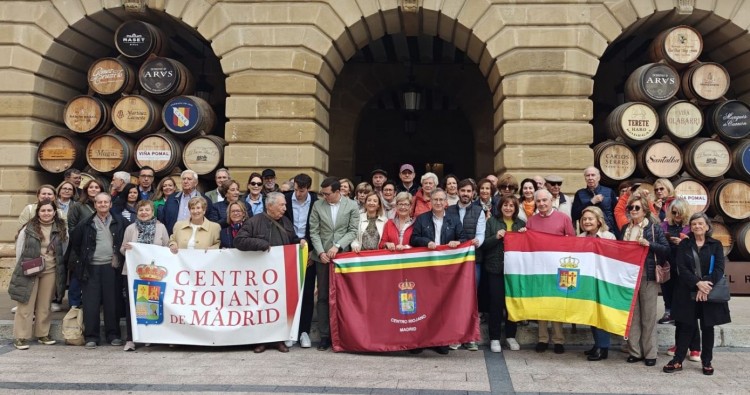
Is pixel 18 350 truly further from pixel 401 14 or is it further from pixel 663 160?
pixel 663 160

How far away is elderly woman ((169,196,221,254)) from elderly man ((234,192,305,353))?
447 mm

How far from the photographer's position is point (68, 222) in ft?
23.3

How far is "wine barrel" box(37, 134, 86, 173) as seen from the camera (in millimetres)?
9984

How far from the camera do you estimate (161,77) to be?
9945mm

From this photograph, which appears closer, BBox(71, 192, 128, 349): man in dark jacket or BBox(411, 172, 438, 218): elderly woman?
BBox(71, 192, 128, 349): man in dark jacket

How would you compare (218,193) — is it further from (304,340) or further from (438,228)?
(438,228)

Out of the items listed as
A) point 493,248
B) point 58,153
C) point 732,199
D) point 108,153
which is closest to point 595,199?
point 493,248

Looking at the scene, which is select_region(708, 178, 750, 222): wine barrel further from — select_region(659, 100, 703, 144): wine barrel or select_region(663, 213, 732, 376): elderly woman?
select_region(663, 213, 732, 376): elderly woman

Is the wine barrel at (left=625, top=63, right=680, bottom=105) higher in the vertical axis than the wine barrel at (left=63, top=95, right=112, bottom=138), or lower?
higher

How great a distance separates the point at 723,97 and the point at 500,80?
3.89 m

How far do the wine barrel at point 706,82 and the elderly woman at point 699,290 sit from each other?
16.3ft

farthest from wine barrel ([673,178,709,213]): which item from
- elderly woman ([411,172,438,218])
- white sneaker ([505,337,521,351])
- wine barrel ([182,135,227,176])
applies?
wine barrel ([182,135,227,176])

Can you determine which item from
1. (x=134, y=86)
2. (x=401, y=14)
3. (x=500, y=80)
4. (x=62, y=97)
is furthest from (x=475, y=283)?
(x=62, y=97)

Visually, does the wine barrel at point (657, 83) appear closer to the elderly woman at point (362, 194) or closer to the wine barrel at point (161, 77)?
the elderly woman at point (362, 194)
